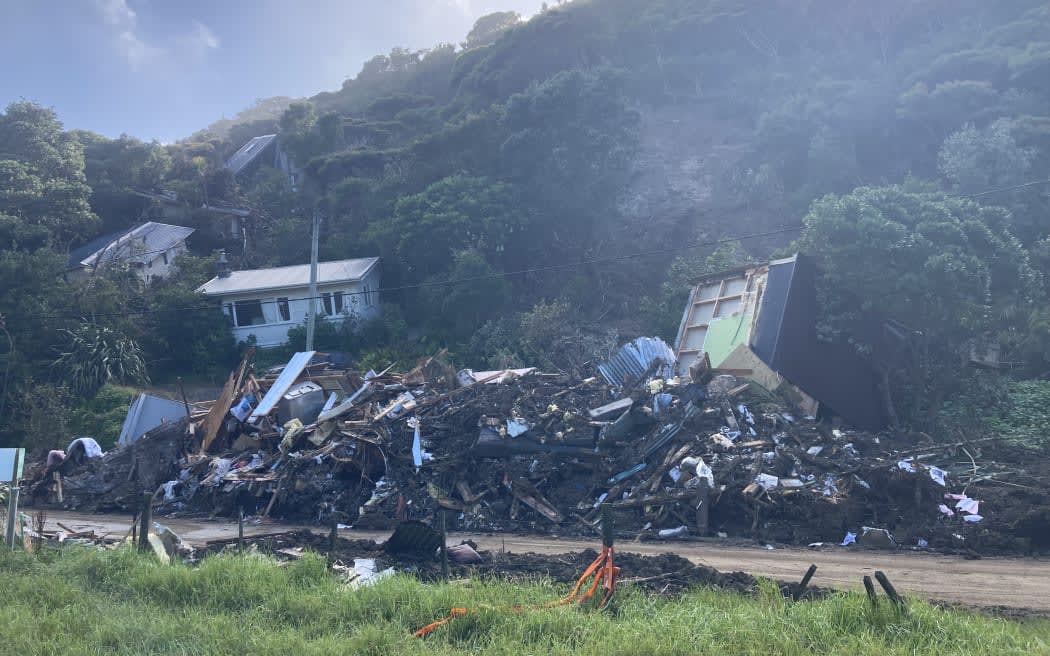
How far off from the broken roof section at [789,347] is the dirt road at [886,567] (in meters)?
5.68

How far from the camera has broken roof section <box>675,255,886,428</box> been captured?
15.9 metres

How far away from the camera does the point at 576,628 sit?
19.9 ft

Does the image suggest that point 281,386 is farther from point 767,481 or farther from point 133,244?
point 133,244

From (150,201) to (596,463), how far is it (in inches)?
1413

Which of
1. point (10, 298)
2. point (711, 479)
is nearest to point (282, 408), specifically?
point (711, 479)

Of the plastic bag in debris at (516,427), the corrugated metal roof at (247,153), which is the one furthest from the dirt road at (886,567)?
the corrugated metal roof at (247,153)

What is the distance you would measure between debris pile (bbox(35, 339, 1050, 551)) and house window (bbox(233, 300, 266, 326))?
1353 cm

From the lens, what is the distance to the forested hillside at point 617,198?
17.0 metres

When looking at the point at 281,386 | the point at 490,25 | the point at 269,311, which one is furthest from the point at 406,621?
the point at 490,25

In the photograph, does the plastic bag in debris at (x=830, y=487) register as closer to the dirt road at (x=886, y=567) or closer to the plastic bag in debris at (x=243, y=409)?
the dirt road at (x=886, y=567)

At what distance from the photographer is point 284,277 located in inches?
1277

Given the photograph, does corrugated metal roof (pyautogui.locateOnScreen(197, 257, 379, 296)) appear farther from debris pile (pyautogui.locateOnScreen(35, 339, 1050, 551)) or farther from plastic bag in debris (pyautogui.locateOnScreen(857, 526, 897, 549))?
plastic bag in debris (pyautogui.locateOnScreen(857, 526, 897, 549))

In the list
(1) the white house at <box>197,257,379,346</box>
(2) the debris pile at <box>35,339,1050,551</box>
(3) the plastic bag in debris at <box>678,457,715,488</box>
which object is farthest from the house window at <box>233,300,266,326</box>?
(3) the plastic bag in debris at <box>678,457,715,488</box>

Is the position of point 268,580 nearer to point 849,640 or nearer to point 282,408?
point 849,640
